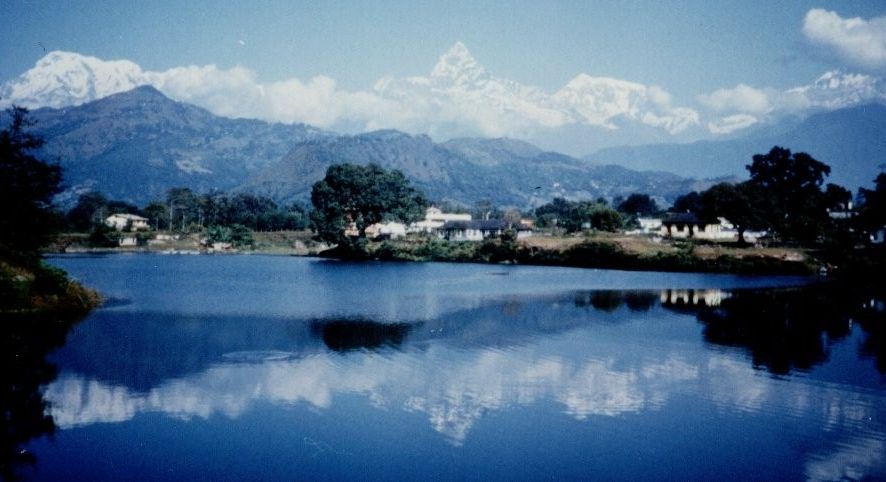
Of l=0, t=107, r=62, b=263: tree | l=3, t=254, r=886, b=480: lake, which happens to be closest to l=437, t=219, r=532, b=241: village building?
l=3, t=254, r=886, b=480: lake

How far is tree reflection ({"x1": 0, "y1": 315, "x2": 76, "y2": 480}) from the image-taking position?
54.7 feet

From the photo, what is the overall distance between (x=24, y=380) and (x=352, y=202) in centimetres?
8296

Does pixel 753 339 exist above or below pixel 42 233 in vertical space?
below

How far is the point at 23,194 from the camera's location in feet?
131

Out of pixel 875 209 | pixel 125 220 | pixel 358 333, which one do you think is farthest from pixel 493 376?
pixel 125 220

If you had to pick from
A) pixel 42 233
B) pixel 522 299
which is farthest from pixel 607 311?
pixel 42 233

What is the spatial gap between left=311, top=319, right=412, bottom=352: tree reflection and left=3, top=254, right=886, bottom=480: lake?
0.48 ft

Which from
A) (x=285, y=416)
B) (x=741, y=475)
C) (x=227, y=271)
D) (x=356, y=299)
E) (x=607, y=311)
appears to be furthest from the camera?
Result: (x=227, y=271)

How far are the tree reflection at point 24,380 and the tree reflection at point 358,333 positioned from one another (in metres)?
10.8

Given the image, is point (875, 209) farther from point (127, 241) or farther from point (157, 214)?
point (157, 214)

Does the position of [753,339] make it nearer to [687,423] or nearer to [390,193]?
[687,423]

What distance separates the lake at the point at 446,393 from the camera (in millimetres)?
16453

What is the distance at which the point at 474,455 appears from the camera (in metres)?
16.8

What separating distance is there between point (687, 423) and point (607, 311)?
24.2 m
